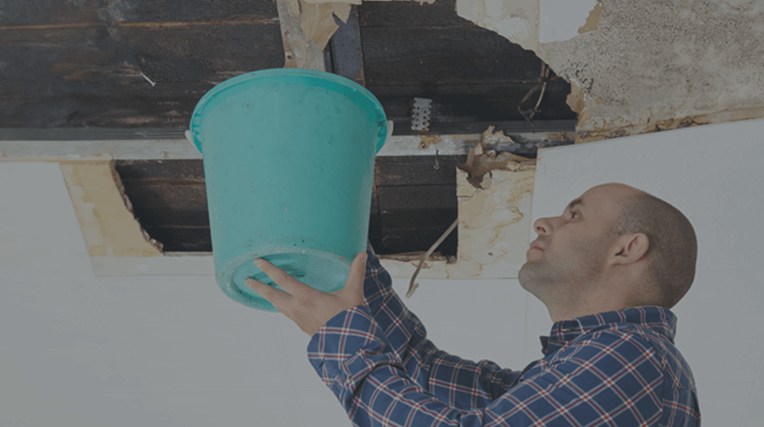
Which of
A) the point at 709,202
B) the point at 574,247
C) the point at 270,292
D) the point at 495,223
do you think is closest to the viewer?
the point at 270,292

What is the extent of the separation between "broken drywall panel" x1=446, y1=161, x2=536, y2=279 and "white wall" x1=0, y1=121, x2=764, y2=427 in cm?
4

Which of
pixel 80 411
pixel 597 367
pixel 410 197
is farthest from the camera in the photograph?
Answer: pixel 80 411

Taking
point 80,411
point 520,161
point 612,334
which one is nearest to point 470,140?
point 520,161

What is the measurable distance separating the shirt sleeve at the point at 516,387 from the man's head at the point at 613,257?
0.24 metres

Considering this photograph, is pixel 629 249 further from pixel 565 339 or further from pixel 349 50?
pixel 349 50

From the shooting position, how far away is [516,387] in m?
1.26

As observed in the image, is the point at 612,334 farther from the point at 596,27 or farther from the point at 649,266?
the point at 596,27

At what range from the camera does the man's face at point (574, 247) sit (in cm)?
155

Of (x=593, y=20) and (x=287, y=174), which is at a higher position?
(x=593, y=20)

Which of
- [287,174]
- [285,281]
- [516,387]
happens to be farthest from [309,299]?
[516,387]

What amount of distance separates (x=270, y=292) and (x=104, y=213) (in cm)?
77

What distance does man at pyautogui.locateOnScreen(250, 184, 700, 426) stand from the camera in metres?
1.22

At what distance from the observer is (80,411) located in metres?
2.46

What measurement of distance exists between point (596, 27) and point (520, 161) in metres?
0.31
